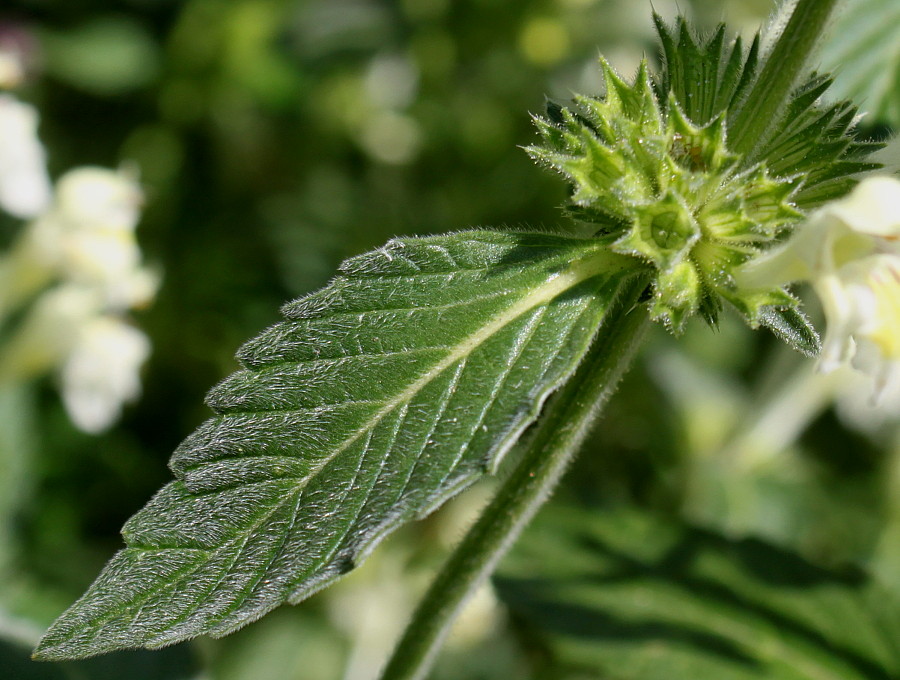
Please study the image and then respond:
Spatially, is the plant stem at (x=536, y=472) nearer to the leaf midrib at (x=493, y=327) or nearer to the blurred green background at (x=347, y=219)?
the leaf midrib at (x=493, y=327)

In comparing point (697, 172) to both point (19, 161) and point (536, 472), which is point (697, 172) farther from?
point (19, 161)

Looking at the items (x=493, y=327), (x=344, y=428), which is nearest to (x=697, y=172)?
(x=493, y=327)

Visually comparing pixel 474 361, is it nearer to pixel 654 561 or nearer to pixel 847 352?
pixel 847 352

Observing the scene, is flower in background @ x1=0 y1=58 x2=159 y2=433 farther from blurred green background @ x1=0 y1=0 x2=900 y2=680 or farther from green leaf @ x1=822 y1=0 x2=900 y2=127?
green leaf @ x1=822 y1=0 x2=900 y2=127

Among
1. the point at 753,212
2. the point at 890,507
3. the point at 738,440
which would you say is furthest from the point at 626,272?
the point at 890,507

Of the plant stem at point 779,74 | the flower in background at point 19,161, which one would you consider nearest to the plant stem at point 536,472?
the plant stem at point 779,74
